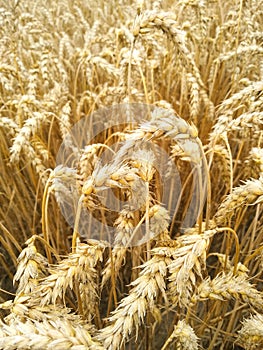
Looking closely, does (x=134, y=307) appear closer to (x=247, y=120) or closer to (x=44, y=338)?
(x=44, y=338)

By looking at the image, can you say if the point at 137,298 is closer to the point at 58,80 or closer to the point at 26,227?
the point at 26,227

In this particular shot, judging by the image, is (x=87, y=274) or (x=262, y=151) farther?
(x=262, y=151)

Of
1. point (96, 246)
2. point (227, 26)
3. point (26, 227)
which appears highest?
point (227, 26)

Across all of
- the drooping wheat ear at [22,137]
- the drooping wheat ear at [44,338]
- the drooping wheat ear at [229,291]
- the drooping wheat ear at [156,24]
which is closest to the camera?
the drooping wheat ear at [44,338]

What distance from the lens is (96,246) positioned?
84 cm

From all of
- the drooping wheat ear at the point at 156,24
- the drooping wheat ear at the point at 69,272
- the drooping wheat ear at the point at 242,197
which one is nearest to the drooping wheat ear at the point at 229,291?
the drooping wheat ear at the point at 242,197

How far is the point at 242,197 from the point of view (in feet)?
2.87

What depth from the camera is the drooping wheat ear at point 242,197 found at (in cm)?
81

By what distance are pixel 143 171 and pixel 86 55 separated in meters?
1.00

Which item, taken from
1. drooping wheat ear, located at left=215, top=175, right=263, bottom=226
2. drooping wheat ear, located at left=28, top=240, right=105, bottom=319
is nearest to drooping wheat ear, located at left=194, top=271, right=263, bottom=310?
drooping wheat ear, located at left=215, top=175, right=263, bottom=226

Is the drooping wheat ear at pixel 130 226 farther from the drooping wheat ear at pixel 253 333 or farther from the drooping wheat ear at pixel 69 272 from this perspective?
the drooping wheat ear at pixel 253 333

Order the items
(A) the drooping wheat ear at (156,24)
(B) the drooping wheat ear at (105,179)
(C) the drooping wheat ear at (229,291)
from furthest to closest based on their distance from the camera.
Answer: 1. (A) the drooping wheat ear at (156,24)
2. (C) the drooping wheat ear at (229,291)
3. (B) the drooping wheat ear at (105,179)

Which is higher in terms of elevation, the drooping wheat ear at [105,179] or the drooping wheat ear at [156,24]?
the drooping wheat ear at [156,24]

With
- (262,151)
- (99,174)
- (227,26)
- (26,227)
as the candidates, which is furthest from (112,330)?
(227,26)
